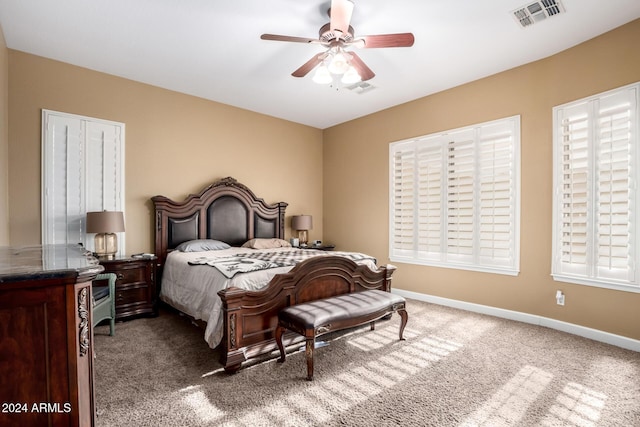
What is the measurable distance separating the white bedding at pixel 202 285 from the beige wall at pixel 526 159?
159 cm

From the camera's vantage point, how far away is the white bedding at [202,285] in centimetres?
247

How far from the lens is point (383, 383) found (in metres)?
2.24

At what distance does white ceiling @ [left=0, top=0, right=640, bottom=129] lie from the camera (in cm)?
257

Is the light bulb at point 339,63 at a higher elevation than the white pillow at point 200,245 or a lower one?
higher

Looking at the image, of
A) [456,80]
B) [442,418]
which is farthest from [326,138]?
[442,418]

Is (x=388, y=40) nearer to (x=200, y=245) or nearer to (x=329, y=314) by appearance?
(x=329, y=314)

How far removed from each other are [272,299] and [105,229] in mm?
2128

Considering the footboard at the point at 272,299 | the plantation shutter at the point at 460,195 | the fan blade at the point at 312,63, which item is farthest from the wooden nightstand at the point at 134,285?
the plantation shutter at the point at 460,195

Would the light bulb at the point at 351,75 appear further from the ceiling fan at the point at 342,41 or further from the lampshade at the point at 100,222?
the lampshade at the point at 100,222

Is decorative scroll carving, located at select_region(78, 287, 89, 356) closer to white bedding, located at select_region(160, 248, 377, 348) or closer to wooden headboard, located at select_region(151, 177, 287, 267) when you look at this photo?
white bedding, located at select_region(160, 248, 377, 348)

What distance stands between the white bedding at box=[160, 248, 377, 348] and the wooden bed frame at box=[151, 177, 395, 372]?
0.10 m

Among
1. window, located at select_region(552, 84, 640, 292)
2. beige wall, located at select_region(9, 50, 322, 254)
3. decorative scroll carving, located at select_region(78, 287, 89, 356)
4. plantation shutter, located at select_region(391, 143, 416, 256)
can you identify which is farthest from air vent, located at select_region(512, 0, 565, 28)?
beige wall, located at select_region(9, 50, 322, 254)

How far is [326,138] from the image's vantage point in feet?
19.8

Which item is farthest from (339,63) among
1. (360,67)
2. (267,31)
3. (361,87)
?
(361,87)
